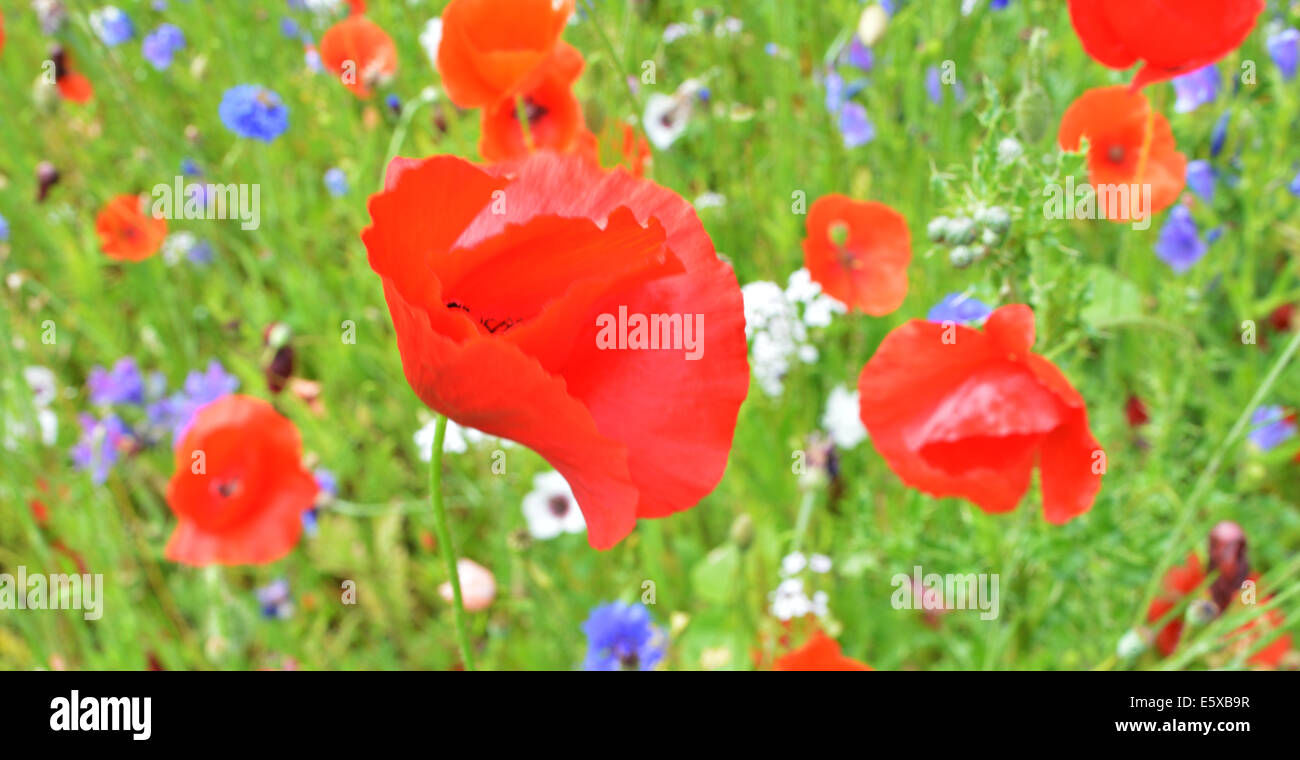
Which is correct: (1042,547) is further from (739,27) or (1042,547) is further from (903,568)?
(739,27)

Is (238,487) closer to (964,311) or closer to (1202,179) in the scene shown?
(964,311)

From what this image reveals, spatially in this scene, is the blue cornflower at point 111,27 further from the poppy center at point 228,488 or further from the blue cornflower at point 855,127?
the blue cornflower at point 855,127

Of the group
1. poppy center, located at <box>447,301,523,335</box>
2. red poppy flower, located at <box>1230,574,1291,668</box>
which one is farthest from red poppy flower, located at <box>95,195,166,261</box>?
red poppy flower, located at <box>1230,574,1291,668</box>

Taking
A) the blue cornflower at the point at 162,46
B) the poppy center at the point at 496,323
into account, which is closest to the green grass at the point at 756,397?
the blue cornflower at the point at 162,46

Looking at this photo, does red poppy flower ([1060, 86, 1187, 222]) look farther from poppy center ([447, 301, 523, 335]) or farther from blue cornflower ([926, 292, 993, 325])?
poppy center ([447, 301, 523, 335])

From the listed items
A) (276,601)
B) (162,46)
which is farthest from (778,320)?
(162,46)
